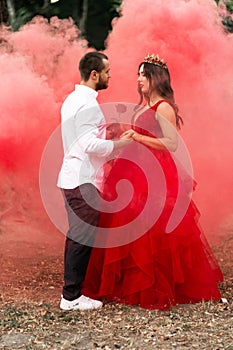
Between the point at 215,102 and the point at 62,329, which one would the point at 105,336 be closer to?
the point at 62,329

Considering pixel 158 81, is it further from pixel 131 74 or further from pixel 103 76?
pixel 131 74

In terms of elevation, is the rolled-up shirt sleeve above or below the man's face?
below

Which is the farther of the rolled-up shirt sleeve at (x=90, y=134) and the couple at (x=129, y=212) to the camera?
the couple at (x=129, y=212)

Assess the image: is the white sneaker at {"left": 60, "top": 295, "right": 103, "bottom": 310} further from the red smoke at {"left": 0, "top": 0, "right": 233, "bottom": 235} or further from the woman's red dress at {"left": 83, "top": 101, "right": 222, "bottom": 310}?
the red smoke at {"left": 0, "top": 0, "right": 233, "bottom": 235}

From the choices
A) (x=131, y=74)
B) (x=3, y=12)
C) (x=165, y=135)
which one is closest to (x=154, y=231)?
(x=165, y=135)

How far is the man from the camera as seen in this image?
13.7 feet

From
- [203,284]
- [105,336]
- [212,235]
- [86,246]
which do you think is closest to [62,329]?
[105,336]

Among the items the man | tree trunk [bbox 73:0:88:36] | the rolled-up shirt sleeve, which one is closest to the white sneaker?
the man

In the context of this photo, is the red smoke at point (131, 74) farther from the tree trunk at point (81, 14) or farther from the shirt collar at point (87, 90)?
the tree trunk at point (81, 14)

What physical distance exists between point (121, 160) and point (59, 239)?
1.99 metres

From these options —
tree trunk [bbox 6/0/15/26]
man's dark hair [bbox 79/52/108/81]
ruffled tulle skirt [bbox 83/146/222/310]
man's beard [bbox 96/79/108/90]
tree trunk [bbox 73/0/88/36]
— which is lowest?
ruffled tulle skirt [bbox 83/146/222/310]

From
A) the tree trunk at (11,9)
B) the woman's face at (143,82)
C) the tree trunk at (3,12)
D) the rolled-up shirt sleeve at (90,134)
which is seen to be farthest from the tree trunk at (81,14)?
the rolled-up shirt sleeve at (90,134)

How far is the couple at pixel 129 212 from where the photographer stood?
4.25 m

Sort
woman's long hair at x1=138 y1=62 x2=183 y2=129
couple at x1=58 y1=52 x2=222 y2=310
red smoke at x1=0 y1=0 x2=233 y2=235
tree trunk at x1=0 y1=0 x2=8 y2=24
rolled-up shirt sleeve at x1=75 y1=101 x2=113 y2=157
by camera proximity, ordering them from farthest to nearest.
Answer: tree trunk at x1=0 y1=0 x2=8 y2=24, red smoke at x1=0 y1=0 x2=233 y2=235, woman's long hair at x1=138 y1=62 x2=183 y2=129, couple at x1=58 y1=52 x2=222 y2=310, rolled-up shirt sleeve at x1=75 y1=101 x2=113 y2=157
